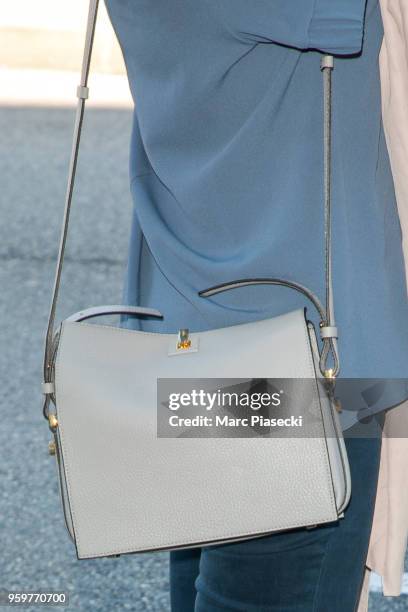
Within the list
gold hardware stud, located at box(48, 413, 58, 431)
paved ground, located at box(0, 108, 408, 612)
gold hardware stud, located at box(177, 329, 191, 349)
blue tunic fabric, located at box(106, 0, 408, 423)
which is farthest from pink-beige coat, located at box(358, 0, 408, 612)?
paved ground, located at box(0, 108, 408, 612)

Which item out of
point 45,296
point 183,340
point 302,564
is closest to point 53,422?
point 183,340

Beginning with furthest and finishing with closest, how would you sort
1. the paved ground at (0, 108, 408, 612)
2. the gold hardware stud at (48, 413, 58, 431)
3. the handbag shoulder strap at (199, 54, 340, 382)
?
the paved ground at (0, 108, 408, 612), the gold hardware stud at (48, 413, 58, 431), the handbag shoulder strap at (199, 54, 340, 382)

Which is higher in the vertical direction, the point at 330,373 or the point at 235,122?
the point at 235,122

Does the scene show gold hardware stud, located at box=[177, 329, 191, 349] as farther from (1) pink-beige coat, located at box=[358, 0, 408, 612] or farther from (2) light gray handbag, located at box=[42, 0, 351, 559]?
(1) pink-beige coat, located at box=[358, 0, 408, 612]

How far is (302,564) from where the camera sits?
4.23 feet

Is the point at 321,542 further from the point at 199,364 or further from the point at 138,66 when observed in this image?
the point at 138,66

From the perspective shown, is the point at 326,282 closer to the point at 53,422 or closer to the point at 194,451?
the point at 194,451

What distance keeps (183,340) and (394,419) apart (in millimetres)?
280

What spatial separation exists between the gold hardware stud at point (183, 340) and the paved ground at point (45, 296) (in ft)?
4.86

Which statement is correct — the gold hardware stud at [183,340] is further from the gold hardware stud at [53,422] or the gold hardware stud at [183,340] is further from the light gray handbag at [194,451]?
the gold hardware stud at [53,422]

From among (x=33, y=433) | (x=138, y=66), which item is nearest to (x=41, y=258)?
(x=33, y=433)

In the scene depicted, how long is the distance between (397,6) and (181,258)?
0.36 meters

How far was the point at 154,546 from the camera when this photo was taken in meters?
1.26

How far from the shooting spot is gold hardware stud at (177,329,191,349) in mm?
1294
